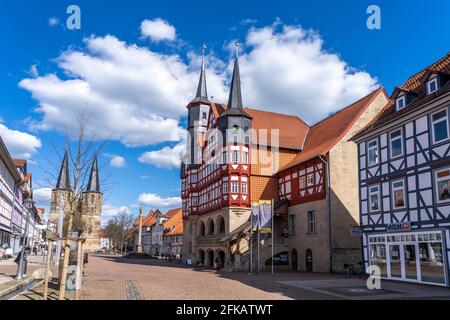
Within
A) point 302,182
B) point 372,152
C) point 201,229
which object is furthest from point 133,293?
point 201,229

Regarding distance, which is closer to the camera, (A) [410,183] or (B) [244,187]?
(A) [410,183]

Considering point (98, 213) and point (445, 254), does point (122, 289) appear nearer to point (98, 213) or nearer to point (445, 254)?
point (445, 254)

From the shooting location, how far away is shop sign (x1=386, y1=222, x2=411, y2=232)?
72.3 ft

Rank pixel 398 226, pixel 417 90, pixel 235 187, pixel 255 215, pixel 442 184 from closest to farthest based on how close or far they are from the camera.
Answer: pixel 442 184
pixel 398 226
pixel 417 90
pixel 255 215
pixel 235 187

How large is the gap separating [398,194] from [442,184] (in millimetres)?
3221

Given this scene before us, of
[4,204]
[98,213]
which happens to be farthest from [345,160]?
[98,213]

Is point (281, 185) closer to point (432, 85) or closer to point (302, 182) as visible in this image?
point (302, 182)

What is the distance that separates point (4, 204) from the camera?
46500mm

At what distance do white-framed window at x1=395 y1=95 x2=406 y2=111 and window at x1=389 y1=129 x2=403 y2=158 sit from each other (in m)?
1.54

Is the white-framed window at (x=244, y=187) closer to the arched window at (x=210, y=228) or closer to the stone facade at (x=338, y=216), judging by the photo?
the stone facade at (x=338, y=216)

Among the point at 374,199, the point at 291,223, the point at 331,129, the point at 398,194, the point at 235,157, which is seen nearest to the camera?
the point at 398,194

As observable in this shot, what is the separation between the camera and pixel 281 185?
42219 mm

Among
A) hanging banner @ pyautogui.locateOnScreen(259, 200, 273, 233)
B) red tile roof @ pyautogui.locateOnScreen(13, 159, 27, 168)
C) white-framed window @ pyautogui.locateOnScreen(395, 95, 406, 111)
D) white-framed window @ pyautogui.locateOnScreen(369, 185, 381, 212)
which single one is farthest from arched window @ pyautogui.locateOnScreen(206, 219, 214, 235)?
red tile roof @ pyautogui.locateOnScreen(13, 159, 27, 168)
